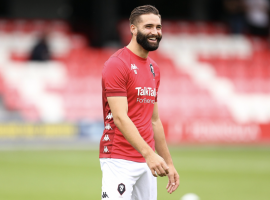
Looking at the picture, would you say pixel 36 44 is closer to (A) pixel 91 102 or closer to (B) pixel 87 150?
(A) pixel 91 102

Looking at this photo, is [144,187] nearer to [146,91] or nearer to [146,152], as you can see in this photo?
[146,152]

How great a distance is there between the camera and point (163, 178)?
11016 mm

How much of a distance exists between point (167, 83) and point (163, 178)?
7.70m

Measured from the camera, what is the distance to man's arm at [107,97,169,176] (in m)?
3.99

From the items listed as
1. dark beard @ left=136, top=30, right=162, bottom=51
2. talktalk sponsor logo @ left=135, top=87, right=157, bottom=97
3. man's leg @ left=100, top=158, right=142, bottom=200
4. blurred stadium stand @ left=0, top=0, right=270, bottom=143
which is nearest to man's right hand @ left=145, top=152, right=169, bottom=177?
man's leg @ left=100, top=158, right=142, bottom=200

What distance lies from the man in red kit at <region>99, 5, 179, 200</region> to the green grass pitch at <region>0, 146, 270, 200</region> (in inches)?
163

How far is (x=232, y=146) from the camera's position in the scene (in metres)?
15.8

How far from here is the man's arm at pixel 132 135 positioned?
3986 mm

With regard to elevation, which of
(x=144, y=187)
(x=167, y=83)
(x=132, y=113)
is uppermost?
(x=167, y=83)

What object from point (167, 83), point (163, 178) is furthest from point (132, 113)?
point (167, 83)

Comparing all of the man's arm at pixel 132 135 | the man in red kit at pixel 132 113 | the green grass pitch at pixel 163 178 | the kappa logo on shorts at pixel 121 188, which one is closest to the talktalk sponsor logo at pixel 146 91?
the man in red kit at pixel 132 113

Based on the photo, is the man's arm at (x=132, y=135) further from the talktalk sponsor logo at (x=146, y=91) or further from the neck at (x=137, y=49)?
the neck at (x=137, y=49)

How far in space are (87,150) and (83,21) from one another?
8932mm

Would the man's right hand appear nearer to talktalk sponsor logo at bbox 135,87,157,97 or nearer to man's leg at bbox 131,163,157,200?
man's leg at bbox 131,163,157,200
